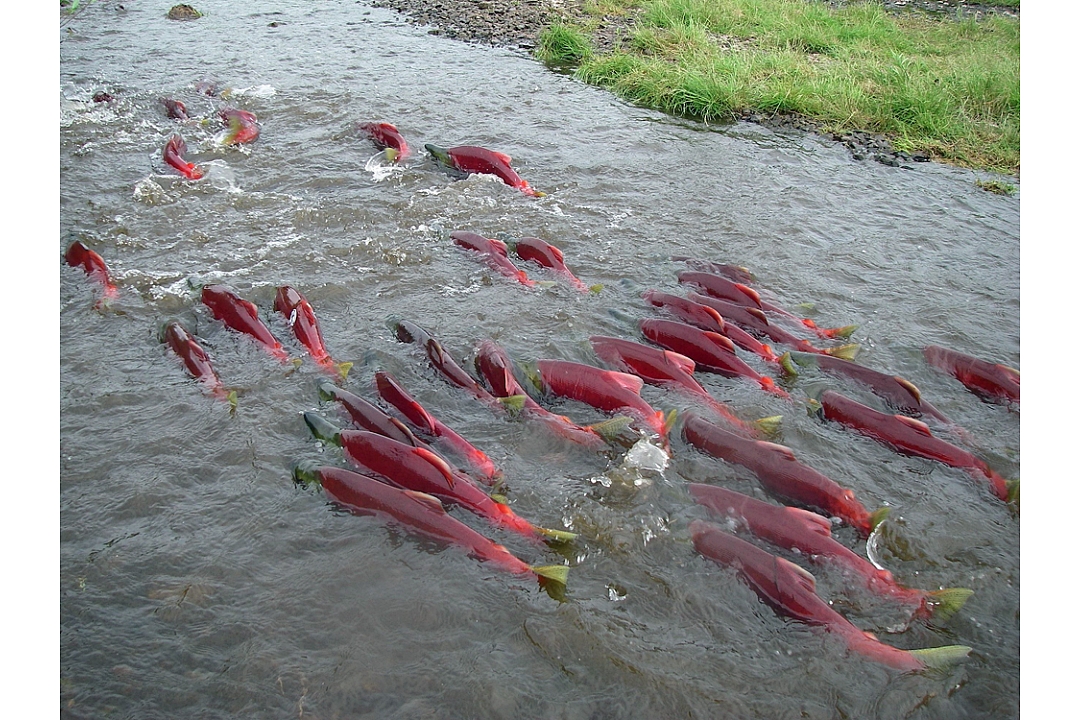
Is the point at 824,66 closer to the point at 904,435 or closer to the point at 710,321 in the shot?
the point at 710,321

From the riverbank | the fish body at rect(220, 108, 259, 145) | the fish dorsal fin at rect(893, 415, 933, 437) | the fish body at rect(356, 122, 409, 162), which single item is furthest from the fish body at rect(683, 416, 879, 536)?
the fish body at rect(220, 108, 259, 145)

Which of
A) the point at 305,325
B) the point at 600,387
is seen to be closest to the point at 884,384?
the point at 600,387

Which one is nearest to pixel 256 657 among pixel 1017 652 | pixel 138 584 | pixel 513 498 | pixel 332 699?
pixel 332 699

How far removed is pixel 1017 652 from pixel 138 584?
454 cm

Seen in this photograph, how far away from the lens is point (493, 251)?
22.6 ft

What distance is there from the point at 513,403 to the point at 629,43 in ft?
34.3

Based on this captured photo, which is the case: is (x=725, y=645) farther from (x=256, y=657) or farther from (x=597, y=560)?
(x=256, y=657)

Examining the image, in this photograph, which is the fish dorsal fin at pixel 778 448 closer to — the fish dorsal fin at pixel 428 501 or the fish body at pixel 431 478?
the fish body at pixel 431 478

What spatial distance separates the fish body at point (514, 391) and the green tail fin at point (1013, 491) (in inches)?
98.4

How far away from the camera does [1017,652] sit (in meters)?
3.67

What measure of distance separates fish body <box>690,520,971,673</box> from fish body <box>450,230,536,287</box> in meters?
3.30

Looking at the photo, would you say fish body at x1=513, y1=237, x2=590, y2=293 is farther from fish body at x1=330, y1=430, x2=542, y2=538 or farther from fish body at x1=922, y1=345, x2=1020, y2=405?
fish body at x1=922, y1=345, x2=1020, y2=405

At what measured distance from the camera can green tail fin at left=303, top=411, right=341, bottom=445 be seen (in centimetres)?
463

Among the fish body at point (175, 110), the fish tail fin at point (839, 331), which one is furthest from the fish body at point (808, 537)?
the fish body at point (175, 110)
